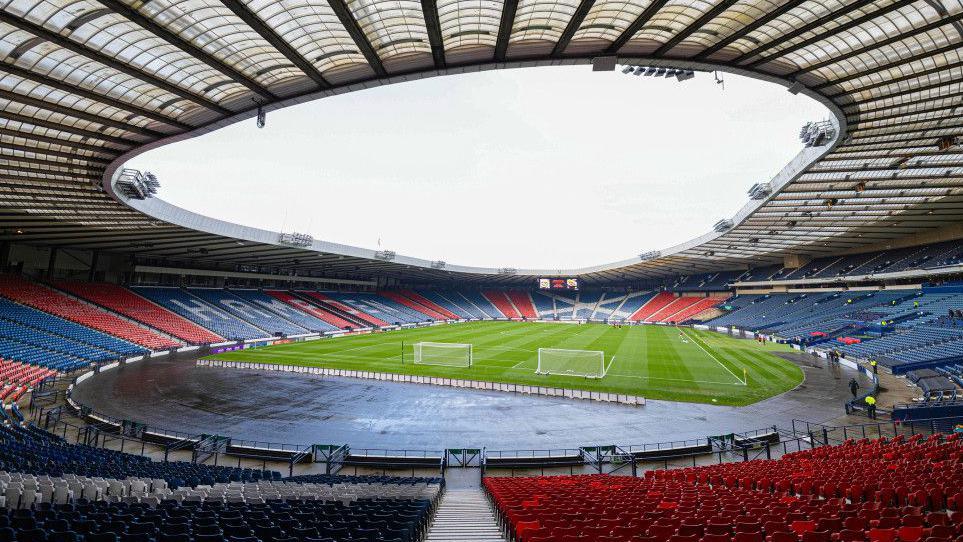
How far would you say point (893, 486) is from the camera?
9.19m

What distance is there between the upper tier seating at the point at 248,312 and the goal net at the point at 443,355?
2248 centimetres

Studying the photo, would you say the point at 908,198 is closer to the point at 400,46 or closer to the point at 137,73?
the point at 400,46

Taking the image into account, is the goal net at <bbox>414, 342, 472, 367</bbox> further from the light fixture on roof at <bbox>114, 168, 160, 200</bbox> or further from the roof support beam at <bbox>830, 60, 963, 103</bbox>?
the roof support beam at <bbox>830, 60, 963, 103</bbox>

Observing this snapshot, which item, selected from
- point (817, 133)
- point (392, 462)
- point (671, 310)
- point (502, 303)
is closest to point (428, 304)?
point (502, 303)

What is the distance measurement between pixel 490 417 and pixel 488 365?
1425cm

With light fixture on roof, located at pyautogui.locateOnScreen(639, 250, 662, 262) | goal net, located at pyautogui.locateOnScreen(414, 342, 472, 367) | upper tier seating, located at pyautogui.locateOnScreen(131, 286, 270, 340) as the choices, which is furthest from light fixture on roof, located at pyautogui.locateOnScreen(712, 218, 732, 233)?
upper tier seating, located at pyautogui.locateOnScreen(131, 286, 270, 340)

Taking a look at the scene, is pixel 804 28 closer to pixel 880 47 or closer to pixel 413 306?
pixel 880 47

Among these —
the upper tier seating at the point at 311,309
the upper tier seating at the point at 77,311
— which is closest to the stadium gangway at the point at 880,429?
the upper tier seating at the point at 77,311

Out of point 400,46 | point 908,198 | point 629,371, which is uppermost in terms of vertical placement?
point 908,198

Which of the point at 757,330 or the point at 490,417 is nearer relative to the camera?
the point at 490,417

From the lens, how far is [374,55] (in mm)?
14148

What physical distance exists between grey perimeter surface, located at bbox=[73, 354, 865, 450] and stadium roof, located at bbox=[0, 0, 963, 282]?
43.1 feet

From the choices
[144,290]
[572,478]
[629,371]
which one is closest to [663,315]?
[629,371]

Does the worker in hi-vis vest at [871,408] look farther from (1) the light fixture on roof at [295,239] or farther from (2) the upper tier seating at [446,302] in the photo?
(2) the upper tier seating at [446,302]
